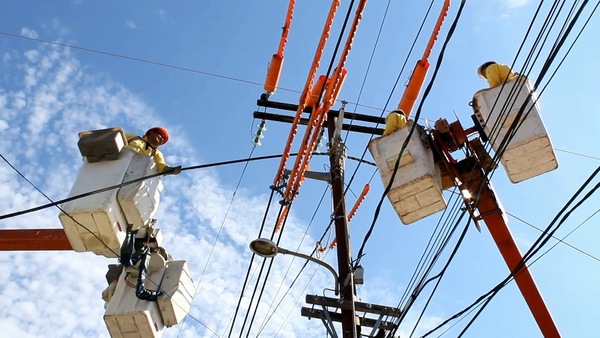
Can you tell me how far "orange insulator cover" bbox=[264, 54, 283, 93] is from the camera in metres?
7.17

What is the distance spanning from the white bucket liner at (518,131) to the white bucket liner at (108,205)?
10.1 feet

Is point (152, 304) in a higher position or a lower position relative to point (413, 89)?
lower

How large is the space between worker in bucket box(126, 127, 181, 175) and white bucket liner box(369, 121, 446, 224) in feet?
6.61

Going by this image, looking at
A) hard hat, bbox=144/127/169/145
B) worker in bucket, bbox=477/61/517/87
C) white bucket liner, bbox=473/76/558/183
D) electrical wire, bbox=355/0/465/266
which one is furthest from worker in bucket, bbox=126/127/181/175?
worker in bucket, bbox=477/61/517/87

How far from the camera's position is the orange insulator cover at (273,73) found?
23.5 feet

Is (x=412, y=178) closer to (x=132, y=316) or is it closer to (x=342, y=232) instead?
(x=342, y=232)

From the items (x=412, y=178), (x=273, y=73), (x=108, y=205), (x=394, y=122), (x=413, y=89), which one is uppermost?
(x=273, y=73)

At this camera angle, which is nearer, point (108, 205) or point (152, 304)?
Result: point (108, 205)

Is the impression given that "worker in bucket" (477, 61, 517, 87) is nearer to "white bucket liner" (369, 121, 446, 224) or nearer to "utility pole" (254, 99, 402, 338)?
"white bucket liner" (369, 121, 446, 224)

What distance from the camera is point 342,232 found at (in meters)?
7.26

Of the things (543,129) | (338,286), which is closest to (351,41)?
(543,129)

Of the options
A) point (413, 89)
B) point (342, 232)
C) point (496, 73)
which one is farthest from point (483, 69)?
point (342, 232)

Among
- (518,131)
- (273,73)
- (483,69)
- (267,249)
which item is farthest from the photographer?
(273,73)

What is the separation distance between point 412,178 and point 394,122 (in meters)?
0.80
